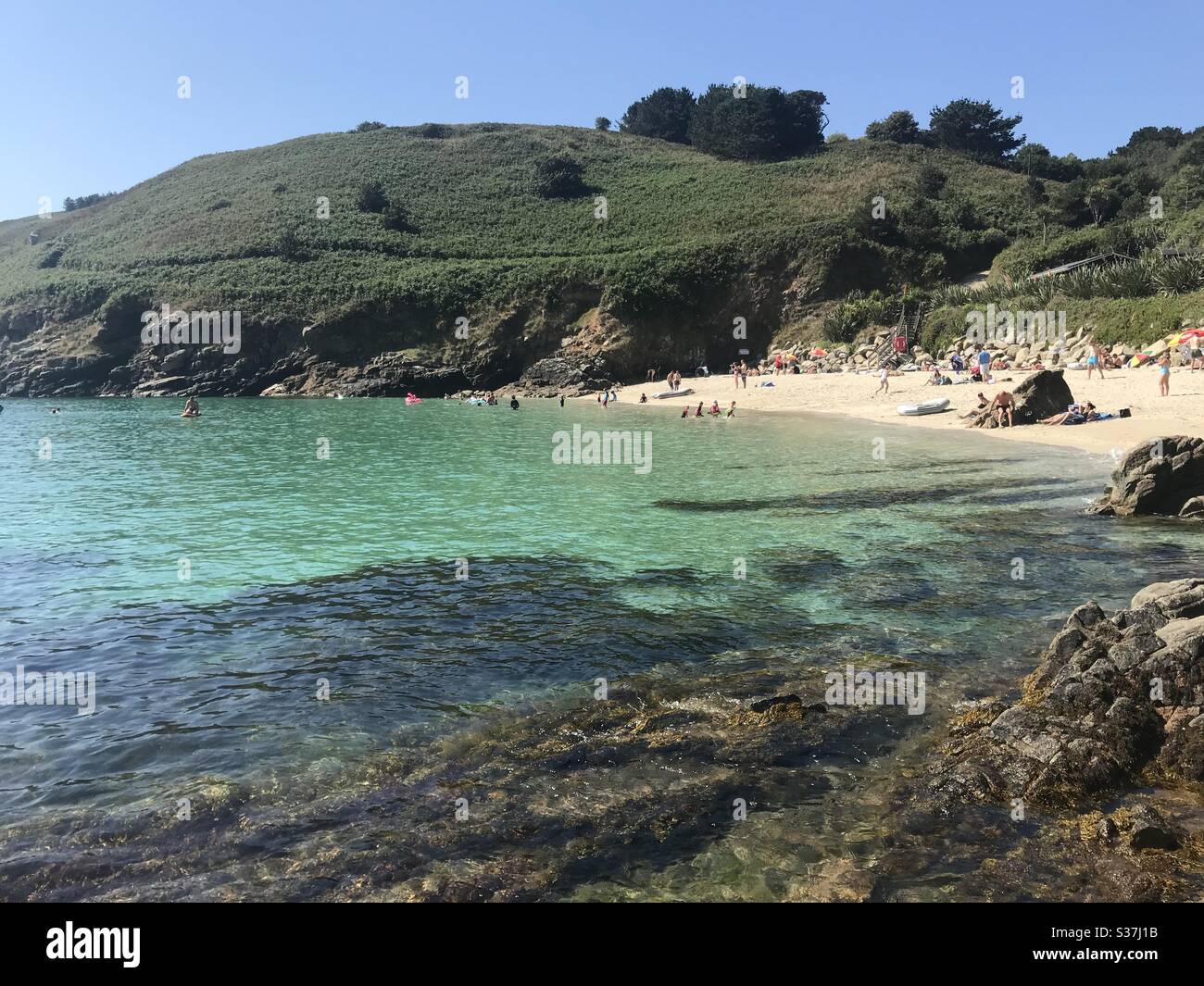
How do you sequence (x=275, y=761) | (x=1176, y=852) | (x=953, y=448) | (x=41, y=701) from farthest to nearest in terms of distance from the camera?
(x=953, y=448) < (x=41, y=701) < (x=275, y=761) < (x=1176, y=852)

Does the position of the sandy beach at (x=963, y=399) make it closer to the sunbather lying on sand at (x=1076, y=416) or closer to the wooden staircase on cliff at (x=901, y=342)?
the sunbather lying on sand at (x=1076, y=416)

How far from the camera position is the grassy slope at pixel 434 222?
69.8m

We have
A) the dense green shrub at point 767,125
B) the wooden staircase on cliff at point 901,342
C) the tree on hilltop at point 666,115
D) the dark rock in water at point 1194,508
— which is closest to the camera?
the dark rock in water at point 1194,508

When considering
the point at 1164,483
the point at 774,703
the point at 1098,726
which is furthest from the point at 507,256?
the point at 1098,726

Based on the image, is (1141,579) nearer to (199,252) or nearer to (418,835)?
(418,835)

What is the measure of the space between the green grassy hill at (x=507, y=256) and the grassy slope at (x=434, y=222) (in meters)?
0.30

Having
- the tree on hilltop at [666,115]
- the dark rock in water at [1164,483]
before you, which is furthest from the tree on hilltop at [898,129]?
the dark rock in water at [1164,483]

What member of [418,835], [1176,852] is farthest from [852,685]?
[418,835]

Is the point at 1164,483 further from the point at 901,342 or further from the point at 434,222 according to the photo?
the point at 434,222

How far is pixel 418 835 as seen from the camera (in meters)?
6.00

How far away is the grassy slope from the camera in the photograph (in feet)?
229

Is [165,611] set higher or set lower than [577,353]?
lower
